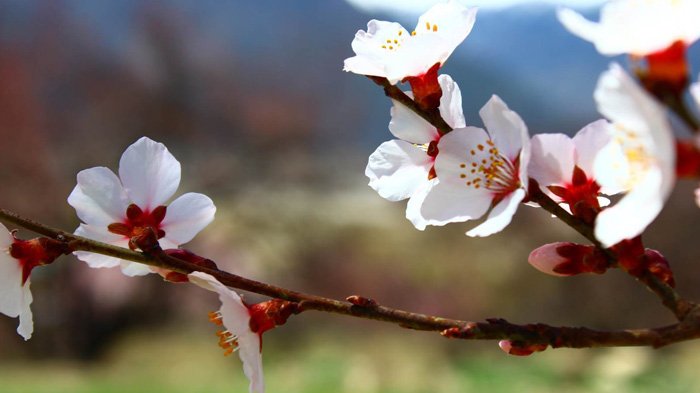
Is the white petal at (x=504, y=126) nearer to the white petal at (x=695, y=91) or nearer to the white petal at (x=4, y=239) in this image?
the white petal at (x=695, y=91)

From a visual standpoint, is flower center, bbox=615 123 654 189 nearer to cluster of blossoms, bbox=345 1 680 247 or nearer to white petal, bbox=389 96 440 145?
cluster of blossoms, bbox=345 1 680 247

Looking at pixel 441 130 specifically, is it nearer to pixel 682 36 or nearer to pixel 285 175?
pixel 682 36

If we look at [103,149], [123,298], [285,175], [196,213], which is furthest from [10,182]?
[196,213]

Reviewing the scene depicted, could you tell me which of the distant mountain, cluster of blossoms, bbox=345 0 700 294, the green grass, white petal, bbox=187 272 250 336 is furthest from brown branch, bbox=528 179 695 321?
the distant mountain

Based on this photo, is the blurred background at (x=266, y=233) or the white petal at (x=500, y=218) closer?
the white petal at (x=500, y=218)

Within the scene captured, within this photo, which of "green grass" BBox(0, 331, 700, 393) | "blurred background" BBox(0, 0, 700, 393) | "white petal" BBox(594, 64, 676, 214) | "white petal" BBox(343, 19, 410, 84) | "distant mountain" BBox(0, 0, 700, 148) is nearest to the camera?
"white petal" BBox(594, 64, 676, 214)

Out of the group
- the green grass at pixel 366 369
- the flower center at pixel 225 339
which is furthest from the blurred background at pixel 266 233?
the flower center at pixel 225 339

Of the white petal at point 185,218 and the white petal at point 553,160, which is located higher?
the white petal at point 185,218
